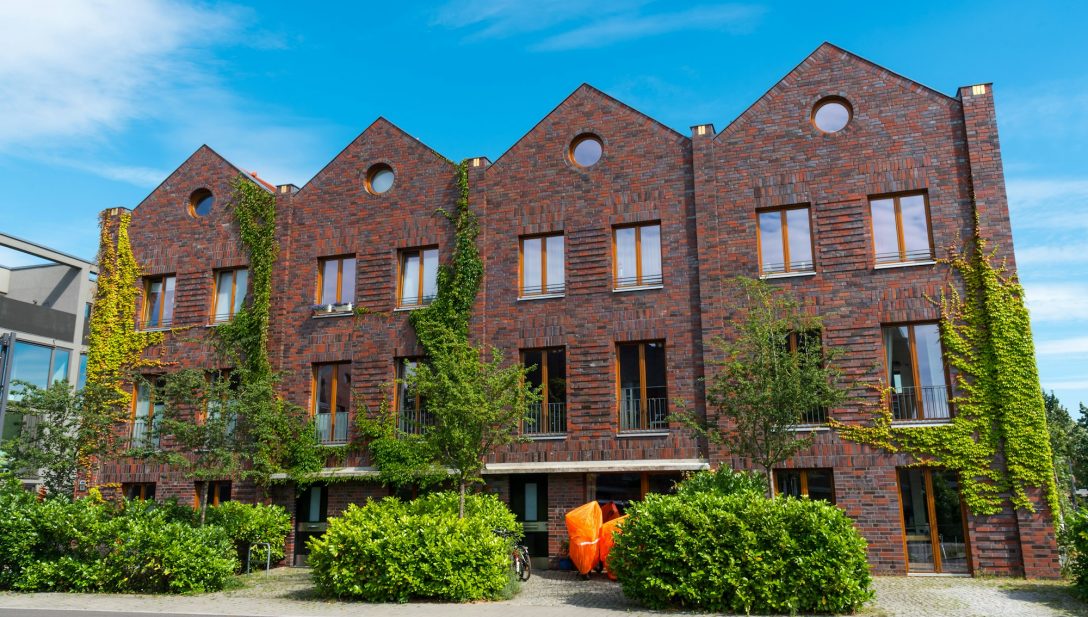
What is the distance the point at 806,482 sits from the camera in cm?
1723

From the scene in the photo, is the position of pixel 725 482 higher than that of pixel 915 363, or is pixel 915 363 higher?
pixel 915 363

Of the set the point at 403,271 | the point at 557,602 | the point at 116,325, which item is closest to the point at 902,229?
the point at 557,602

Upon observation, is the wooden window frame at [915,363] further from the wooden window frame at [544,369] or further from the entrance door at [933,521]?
the wooden window frame at [544,369]

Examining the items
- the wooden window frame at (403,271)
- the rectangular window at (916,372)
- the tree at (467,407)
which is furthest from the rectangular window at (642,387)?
the wooden window frame at (403,271)

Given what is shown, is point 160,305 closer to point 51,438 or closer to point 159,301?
point 159,301

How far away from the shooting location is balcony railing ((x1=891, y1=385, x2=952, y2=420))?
54.9 feet

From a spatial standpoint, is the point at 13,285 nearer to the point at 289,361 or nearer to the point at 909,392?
the point at 289,361

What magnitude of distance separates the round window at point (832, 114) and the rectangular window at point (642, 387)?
5.93 meters

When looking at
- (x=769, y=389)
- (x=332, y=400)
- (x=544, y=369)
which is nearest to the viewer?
(x=769, y=389)

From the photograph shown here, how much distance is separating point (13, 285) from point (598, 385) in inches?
952

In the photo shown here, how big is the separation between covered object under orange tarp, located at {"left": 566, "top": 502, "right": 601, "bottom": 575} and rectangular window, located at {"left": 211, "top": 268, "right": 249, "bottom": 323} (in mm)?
11283

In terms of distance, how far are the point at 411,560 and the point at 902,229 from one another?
1192 centimetres

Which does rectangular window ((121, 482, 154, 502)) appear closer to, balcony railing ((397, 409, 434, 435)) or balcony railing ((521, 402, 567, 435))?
balcony railing ((397, 409, 434, 435))

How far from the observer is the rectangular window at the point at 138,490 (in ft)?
72.1
